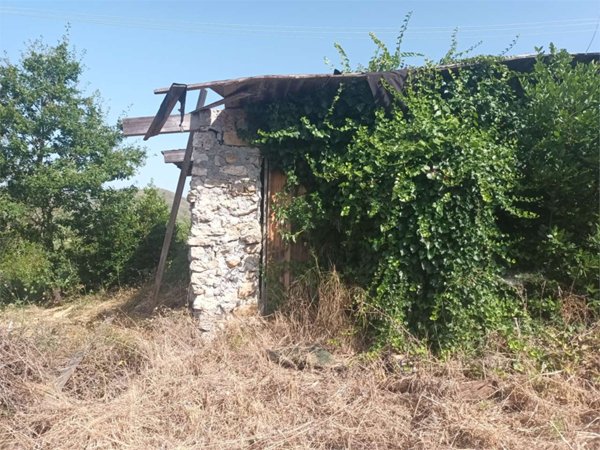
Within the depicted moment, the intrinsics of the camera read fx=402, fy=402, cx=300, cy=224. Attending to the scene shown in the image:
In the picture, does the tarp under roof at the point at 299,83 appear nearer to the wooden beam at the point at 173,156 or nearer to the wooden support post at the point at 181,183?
the wooden support post at the point at 181,183

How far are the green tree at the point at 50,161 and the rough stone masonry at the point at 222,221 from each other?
4.75 metres

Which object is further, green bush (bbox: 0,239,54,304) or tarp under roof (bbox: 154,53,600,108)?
green bush (bbox: 0,239,54,304)

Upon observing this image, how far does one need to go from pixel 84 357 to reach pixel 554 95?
586cm

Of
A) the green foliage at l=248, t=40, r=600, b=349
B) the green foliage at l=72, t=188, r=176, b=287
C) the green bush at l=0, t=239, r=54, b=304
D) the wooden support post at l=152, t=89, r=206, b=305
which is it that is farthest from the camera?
the green foliage at l=72, t=188, r=176, b=287

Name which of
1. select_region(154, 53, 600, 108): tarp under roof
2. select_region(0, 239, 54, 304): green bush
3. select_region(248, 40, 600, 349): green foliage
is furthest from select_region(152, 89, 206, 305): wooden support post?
select_region(0, 239, 54, 304): green bush

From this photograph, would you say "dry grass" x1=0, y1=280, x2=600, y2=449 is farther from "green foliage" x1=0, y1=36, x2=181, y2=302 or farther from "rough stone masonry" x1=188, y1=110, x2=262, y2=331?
"green foliage" x1=0, y1=36, x2=181, y2=302

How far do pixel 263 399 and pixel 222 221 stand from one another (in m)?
2.43

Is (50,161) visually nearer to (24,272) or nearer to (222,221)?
(24,272)

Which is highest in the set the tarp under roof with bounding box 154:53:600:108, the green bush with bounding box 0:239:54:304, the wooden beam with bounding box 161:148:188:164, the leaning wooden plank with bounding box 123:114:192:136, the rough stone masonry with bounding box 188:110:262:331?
the tarp under roof with bounding box 154:53:600:108

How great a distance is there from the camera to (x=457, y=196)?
4250 mm

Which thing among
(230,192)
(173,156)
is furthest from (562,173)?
(173,156)

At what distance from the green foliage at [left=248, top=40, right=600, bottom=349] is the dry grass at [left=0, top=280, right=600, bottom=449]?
549 mm

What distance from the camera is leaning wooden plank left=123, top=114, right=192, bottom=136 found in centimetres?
564

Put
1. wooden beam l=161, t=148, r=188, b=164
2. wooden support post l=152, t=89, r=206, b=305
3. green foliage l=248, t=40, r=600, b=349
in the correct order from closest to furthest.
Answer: green foliage l=248, t=40, r=600, b=349
wooden support post l=152, t=89, r=206, b=305
wooden beam l=161, t=148, r=188, b=164
